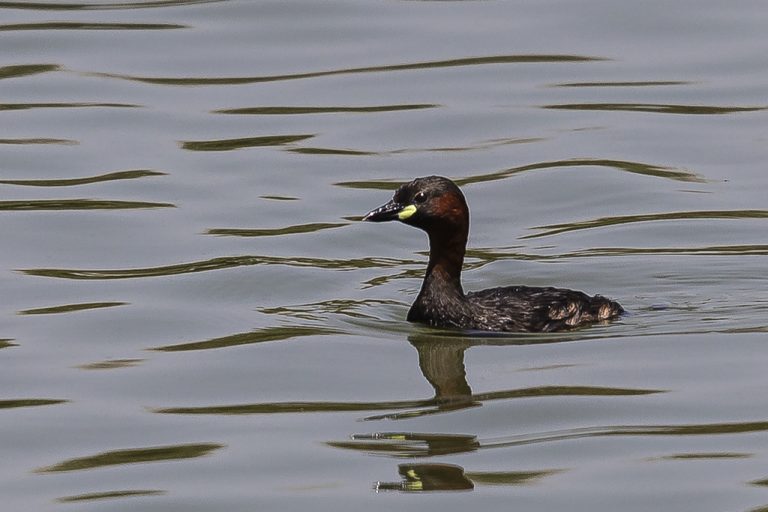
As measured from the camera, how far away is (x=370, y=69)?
19.6 m

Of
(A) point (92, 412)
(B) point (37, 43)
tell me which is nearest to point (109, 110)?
(B) point (37, 43)

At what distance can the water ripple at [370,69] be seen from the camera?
19.3 meters

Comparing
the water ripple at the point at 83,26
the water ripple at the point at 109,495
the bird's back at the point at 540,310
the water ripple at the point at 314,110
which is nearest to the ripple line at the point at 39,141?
the water ripple at the point at 314,110

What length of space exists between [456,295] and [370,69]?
7.12 meters

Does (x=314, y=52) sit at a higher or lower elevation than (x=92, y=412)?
higher

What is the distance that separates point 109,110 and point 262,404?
8.30 metres

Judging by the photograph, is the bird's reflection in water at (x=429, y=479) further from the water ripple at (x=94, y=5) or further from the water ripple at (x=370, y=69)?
the water ripple at (x=94, y=5)

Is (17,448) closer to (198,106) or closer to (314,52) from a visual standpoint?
(198,106)

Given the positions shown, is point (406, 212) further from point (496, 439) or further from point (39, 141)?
point (39, 141)

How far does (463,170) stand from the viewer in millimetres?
16828

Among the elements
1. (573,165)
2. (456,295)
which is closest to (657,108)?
(573,165)

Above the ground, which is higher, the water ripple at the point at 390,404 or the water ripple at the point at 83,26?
the water ripple at the point at 83,26

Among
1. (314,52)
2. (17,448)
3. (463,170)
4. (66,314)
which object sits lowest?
(17,448)

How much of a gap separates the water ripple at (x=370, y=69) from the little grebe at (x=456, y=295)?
22.1ft
